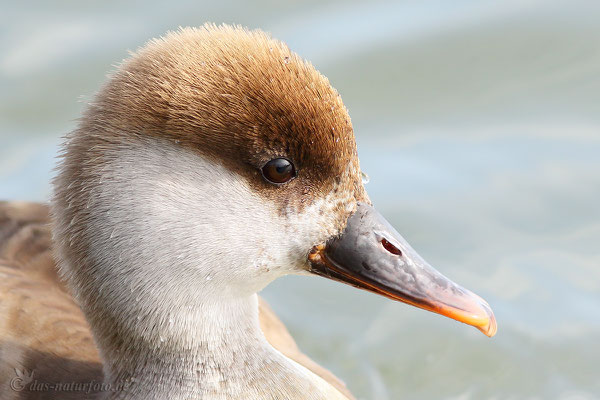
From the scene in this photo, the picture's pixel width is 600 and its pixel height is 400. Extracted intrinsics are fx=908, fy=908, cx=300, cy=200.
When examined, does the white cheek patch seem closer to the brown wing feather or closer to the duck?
the duck

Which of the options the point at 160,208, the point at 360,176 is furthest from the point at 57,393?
the point at 360,176

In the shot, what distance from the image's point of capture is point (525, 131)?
498cm

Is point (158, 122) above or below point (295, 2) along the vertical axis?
below

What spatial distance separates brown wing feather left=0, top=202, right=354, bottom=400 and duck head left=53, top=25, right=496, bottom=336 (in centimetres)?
43

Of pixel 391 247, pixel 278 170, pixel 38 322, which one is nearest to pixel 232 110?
pixel 278 170

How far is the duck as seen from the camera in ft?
8.10

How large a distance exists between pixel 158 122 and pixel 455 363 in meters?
2.21

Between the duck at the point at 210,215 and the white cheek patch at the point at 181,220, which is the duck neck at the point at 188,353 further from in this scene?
the white cheek patch at the point at 181,220

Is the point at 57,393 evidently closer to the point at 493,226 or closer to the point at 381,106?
the point at 493,226

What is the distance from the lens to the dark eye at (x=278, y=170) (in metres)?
2.51

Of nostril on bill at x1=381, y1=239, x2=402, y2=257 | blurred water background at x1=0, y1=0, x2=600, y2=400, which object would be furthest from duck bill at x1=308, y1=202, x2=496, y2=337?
blurred water background at x1=0, y1=0, x2=600, y2=400

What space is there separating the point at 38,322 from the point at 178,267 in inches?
33.6

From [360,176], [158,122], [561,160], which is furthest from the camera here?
[561,160]

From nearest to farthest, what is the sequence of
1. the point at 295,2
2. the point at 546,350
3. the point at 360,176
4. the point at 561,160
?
the point at 360,176 < the point at 546,350 < the point at 561,160 < the point at 295,2
